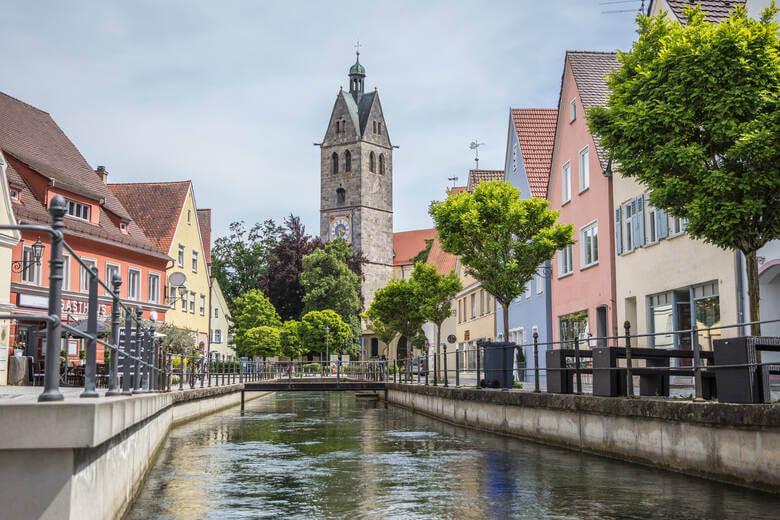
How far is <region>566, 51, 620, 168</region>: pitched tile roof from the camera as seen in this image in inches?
1148

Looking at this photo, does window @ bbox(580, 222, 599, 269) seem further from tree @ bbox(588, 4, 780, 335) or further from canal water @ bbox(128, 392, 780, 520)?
tree @ bbox(588, 4, 780, 335)

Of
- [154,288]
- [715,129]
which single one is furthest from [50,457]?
[154,288]

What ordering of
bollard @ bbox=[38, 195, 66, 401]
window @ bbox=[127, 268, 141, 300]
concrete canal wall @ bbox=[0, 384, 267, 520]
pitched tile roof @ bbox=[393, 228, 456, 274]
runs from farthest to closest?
pitched tile roof @ bbox=[393, 228, 456, 274], window @ bbox=[127, 268, 141, 300], bollard @ bbox=[38, 195, 66, 401], concrete canal wall @ bbox=[0, 384, 267, 520]

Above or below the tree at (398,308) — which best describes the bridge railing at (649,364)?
below

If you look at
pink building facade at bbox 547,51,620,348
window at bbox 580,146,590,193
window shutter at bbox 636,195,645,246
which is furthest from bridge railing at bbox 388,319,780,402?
window at bbox 580,146,590,193

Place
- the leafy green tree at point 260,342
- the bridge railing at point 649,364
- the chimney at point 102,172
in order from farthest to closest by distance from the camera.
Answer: the leafy green tree at point 260,342 → the chimney at point 102,172 → the bridge railing at point 649,364

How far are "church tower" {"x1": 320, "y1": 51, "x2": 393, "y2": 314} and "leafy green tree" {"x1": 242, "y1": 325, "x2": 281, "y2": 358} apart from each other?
39.6 m

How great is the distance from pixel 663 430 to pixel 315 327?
57.3 metres

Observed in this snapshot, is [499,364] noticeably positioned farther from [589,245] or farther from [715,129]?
[589,245]

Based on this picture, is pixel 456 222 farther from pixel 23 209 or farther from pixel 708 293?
pixel 23 209

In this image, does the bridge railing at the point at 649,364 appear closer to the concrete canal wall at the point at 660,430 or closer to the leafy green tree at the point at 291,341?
the concrete canal wall at the point at 660,430

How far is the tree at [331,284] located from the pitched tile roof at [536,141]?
43686 millimetres

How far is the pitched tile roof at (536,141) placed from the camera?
35566 mm

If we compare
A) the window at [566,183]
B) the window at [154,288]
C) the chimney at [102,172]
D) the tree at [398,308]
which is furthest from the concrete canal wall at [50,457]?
the chimney at [102,172]
